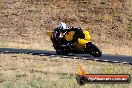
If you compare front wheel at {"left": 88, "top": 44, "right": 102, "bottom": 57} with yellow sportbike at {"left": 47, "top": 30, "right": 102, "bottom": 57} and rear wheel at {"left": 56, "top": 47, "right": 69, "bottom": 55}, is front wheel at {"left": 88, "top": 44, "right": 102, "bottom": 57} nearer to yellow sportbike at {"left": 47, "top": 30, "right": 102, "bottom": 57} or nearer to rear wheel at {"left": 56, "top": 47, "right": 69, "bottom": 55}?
yellow sportbike at {"left": 47, "top": 30, "right": 102, "bottom": 57}

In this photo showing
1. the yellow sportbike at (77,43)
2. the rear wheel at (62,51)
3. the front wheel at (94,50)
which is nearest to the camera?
the yellow sportbike at (77,43)

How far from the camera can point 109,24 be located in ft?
166

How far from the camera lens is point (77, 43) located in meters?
25.5

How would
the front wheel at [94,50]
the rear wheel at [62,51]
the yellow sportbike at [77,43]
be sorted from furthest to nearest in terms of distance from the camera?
the rear wheel at [62,51], the front wheel at [94,50], the yellow sportbike at [77,43]

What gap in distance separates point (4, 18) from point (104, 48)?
568 inches

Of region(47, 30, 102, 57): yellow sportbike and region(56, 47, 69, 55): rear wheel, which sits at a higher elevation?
region(47, 30, 102, 57): yellow sportbike

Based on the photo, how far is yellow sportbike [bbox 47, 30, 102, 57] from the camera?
1000 inches

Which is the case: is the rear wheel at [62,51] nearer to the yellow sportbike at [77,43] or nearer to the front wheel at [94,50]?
the yellow sportbike at [77,43]

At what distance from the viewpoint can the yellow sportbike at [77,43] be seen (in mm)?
25391

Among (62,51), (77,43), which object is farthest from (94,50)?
(62,51)

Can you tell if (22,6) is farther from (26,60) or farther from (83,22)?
(26,60)

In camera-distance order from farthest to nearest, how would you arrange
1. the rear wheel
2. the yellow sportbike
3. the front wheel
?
1. the rear wheel
2. the front wheel
3. the yellow sportbike

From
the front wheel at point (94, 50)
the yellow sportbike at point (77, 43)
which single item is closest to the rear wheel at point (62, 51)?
the yellow sportbike at point (77, 43)

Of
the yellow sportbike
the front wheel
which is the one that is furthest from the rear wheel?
the front wheel
